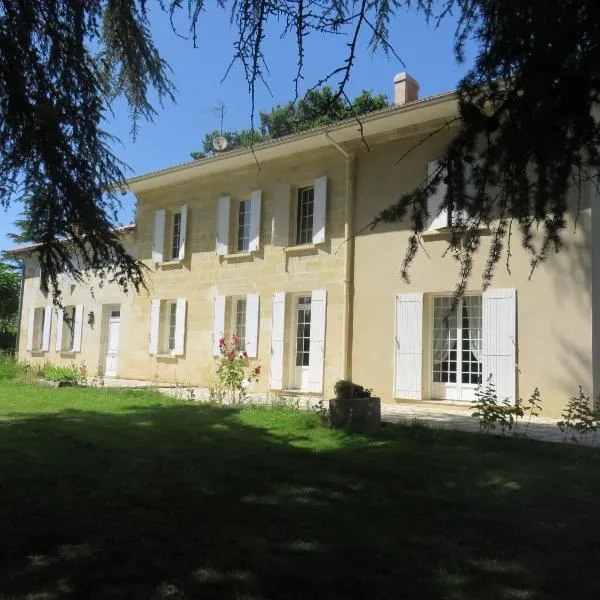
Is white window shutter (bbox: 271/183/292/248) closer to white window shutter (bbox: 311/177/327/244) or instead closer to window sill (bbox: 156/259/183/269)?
white window shutter (bbox: 311/177/327/244)

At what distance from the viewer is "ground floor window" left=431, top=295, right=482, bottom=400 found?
406 inches

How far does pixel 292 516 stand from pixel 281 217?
9.53 metres

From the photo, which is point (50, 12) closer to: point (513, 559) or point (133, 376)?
point (513, 559)

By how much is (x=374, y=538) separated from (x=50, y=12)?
4.83m

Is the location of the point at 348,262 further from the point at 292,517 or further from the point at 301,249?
the point at 292,517

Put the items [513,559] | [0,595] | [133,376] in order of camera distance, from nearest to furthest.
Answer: [0,595], [513,559], [133,376]

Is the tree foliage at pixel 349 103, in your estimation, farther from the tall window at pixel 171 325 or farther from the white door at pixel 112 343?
the white door at pixel 112 343

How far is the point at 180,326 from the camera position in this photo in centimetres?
1425

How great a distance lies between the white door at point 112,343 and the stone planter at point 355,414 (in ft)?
33.0

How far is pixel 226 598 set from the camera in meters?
2.48

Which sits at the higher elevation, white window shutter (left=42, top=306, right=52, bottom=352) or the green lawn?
white window shutter (left=42, top=306, right=52, bottom=352)

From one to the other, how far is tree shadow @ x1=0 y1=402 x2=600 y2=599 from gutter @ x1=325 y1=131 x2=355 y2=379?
16.4 feet

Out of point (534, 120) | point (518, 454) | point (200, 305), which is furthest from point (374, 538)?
point (200, 305)

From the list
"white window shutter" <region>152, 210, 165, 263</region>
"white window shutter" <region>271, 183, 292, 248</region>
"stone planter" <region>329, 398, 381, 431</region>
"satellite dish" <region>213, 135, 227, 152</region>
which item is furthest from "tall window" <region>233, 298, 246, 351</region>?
"stone planter" <region>329, 398, 381, 431</region>
